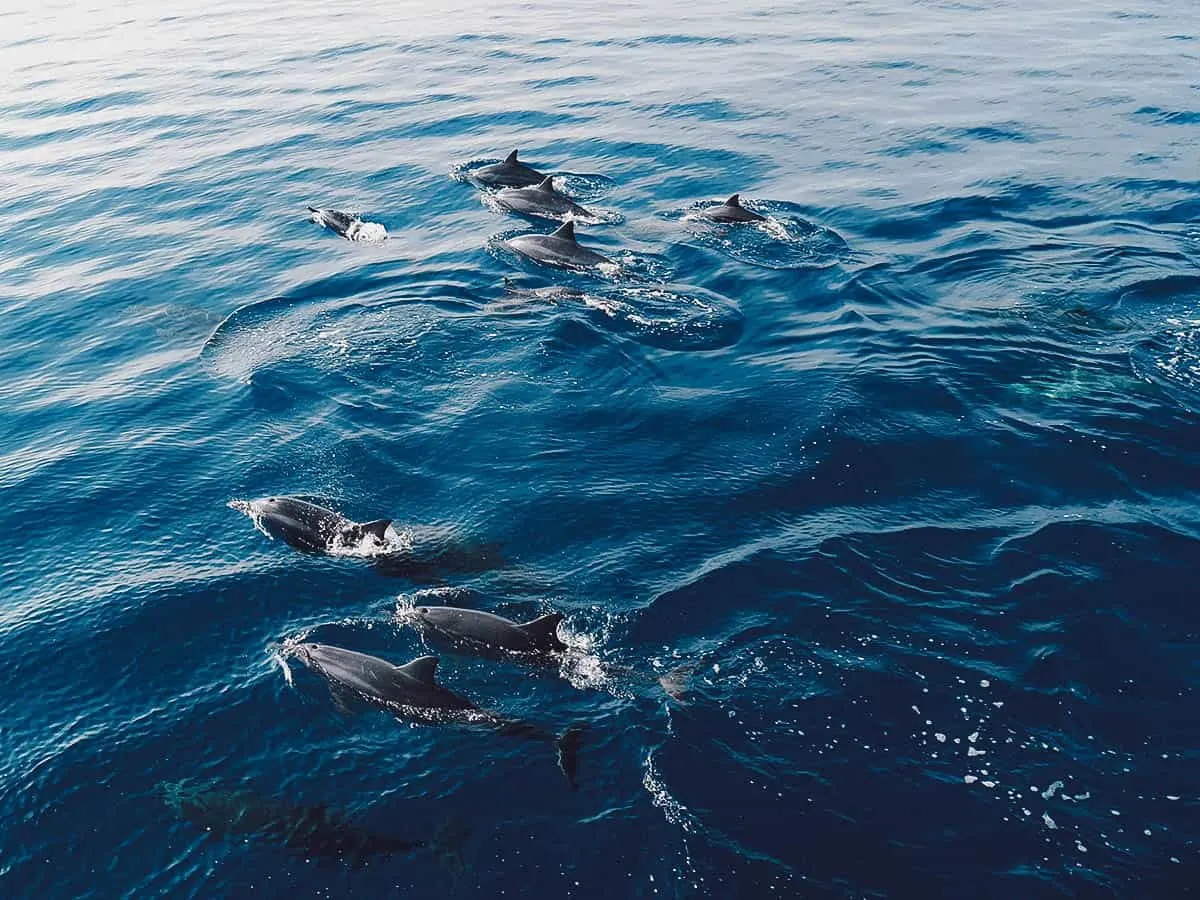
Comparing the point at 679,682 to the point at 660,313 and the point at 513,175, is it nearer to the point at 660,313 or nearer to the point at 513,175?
A: the point at 660,313

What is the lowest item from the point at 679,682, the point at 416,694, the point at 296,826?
the point at 296,826

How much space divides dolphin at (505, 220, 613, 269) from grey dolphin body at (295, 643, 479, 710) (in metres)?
14.8

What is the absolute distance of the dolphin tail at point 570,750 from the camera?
37.4ft

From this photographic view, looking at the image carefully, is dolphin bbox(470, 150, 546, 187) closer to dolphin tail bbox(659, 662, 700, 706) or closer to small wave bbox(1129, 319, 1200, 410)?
small wave bbox(1129, 319, 1200, 410)

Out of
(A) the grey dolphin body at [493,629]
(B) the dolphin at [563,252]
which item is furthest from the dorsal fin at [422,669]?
(B) the dolphin at [563,252]

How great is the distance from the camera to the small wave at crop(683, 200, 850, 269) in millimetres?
25688

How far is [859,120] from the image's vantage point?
137 feet

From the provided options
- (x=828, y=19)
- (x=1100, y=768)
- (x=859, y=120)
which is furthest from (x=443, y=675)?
(x=828, y=19)

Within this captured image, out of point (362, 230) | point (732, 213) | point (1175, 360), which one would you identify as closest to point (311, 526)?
point (362, 230)

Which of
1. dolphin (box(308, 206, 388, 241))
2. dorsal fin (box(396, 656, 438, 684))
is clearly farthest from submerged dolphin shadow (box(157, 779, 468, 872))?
dolphin (box(308, 206, 388, 241))

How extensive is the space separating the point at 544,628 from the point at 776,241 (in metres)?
17.5

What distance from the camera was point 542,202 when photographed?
30.0 m

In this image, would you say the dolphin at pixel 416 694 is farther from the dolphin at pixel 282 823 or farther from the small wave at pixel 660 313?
the small wave at pixel 660 313

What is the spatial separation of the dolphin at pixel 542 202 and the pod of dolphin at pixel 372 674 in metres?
16.3
